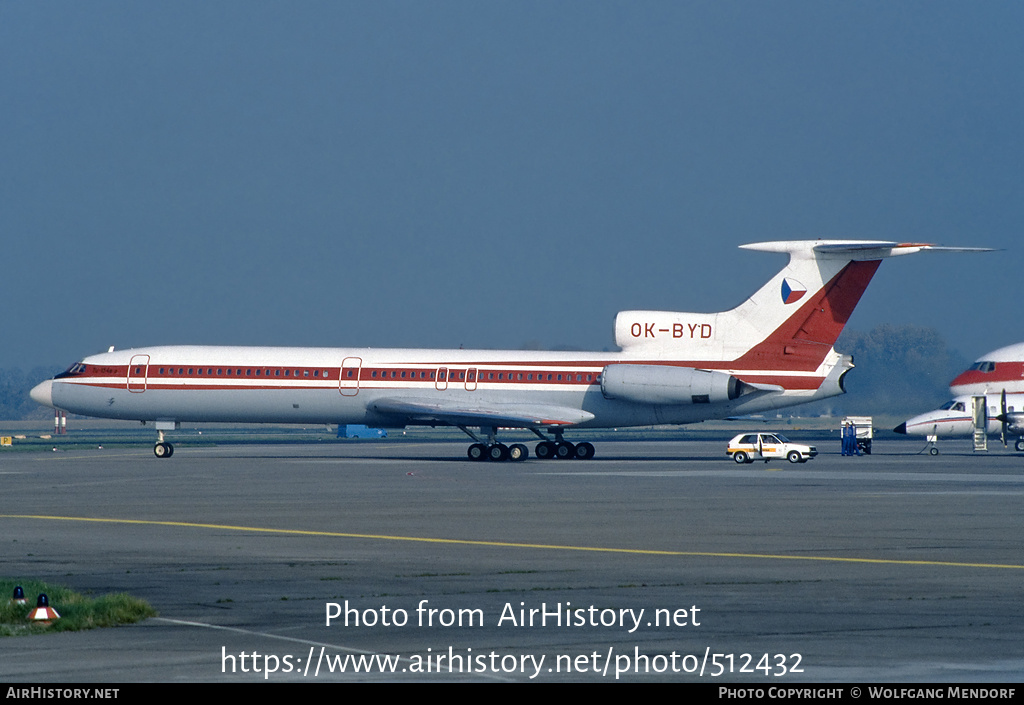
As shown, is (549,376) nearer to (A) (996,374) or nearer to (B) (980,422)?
(B) (980,422)

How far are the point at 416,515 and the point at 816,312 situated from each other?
2690 cm

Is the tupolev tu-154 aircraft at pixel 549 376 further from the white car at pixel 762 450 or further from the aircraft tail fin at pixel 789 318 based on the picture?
the white car at pixel 762 450

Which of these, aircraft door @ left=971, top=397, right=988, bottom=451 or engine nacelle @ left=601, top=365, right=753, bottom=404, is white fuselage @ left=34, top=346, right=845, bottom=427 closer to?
engine nacelle @ left=601, top=365, right=753, bottom=404

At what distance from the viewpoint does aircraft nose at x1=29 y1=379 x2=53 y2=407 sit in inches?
2226

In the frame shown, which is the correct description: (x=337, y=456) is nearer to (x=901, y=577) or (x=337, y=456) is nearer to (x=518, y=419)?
(x=518, y=419)

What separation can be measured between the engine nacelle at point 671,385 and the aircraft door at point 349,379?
31.3 ft

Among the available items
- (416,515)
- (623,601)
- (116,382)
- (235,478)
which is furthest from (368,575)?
(116,382)

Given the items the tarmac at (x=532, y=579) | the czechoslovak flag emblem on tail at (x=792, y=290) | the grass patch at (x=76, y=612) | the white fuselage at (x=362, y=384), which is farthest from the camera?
the white fuselage at (x=362, y=384)

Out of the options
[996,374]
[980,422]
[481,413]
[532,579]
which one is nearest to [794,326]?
[481,413]

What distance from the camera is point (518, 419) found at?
163ft

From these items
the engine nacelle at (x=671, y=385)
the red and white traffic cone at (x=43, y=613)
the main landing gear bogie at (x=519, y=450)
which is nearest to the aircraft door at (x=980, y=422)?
the engine nacelle at (x=671, y=385)

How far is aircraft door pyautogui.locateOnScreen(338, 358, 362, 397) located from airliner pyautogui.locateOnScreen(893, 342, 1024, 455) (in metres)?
25.6

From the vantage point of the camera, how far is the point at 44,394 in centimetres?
5697

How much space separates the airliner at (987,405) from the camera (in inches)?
2411
